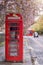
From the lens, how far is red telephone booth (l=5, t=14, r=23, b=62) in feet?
42.7

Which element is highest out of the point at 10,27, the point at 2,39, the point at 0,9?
the point at 0,9

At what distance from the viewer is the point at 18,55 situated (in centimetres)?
1322

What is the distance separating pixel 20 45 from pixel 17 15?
1.35m

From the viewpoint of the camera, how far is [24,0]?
11469 millimetres

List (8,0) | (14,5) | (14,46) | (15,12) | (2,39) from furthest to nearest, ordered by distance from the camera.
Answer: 1. (2,39)
2. (15,12)
3. (14,46)
4. (14,5)
5. (8,0)

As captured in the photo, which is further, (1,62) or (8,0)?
(1,62)

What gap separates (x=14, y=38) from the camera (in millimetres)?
13156

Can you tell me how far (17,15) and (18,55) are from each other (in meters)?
1.81

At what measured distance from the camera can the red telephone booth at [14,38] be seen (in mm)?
13008

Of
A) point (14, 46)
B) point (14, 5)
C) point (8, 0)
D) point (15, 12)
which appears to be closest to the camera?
point (8, 0)

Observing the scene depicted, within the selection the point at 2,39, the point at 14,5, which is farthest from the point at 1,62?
the point at 2,39

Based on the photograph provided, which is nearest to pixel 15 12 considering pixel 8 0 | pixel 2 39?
pixel 8 0

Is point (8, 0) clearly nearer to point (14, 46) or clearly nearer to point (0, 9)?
point (0, 9)

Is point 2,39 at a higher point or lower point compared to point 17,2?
lower
